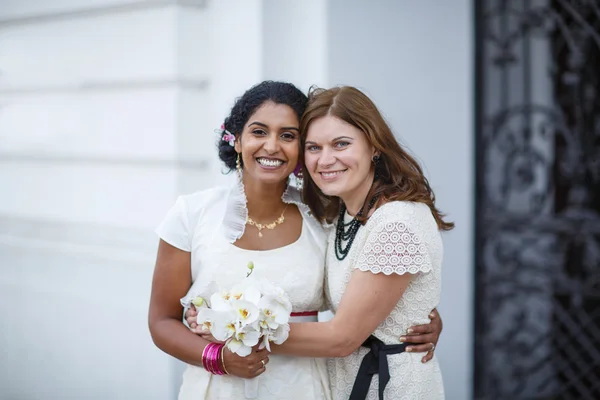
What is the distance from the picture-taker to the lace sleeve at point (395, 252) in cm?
243

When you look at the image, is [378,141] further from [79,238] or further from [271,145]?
[79,238]

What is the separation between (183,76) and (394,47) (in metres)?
1.36

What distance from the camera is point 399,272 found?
7.94 feet

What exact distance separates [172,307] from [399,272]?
984 millimetres

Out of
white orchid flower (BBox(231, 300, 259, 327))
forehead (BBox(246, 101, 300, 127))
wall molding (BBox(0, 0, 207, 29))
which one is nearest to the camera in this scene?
white orchid flower (BBox(231, 300, 259, 327))

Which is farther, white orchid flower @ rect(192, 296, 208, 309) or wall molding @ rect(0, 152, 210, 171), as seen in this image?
wall molding @ rect(0, 152, 210, 171)

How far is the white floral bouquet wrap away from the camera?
224 cm

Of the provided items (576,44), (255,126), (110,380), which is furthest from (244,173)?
(576,44)

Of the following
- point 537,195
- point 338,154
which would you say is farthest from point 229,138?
point 537,195

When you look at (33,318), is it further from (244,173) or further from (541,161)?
(541,161)

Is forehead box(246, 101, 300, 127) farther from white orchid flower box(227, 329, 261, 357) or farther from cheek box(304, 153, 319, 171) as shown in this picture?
white orchid flower box(227, 329, 261, 357)

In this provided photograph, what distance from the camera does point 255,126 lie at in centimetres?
267

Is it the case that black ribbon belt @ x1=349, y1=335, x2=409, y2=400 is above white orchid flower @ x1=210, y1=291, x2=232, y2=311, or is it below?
below

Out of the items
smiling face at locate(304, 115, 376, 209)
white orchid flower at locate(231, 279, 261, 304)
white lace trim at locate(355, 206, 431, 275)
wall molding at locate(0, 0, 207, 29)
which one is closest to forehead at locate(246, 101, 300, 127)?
smiling face at locate(304, 115, 376, 209)
